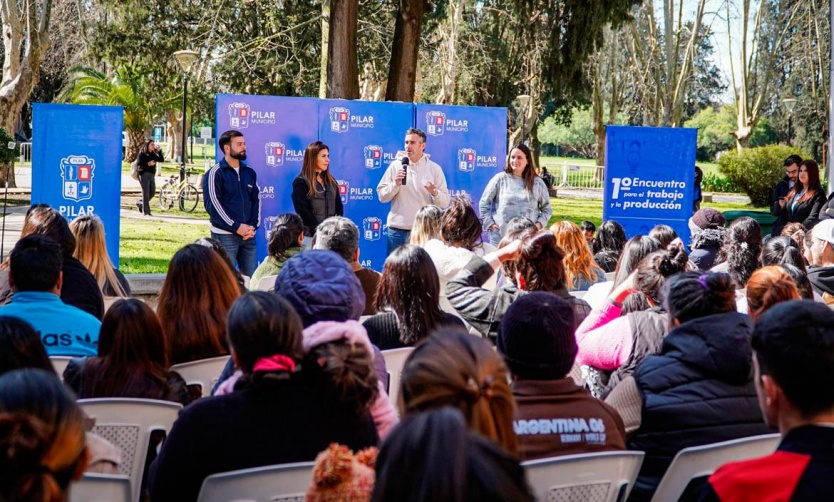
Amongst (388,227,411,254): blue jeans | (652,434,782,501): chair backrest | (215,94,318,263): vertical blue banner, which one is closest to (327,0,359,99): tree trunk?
(215,94,318,263): vertical blue banner

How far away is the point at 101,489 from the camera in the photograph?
2545mm

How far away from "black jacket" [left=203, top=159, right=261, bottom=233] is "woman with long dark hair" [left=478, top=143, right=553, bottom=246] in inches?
88.5

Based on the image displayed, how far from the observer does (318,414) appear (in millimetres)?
2615

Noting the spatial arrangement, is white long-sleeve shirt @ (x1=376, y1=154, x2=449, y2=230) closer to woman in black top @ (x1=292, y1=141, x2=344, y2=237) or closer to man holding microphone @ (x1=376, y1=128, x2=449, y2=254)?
man holding microphone @ (x1=376, y1=128, x2=449, y2=254)

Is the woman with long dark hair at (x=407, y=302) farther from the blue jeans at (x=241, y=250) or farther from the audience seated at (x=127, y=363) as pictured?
the blue jeans at (x=241, y=250)

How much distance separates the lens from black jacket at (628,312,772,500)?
10.2ft

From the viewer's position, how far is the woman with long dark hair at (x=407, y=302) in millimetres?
4293

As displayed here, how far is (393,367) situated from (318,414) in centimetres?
160

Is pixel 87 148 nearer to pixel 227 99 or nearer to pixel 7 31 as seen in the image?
pixel 227 99

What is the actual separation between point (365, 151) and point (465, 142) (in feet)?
4.61

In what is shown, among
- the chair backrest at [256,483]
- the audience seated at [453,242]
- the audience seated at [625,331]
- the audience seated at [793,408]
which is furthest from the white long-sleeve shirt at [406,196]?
the audience seated at [793,408]

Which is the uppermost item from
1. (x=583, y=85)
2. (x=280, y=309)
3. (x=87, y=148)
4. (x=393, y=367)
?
(x=583, y=85)

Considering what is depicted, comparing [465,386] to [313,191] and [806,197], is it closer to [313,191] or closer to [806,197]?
[313,191]

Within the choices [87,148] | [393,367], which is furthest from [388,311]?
[87,148]
